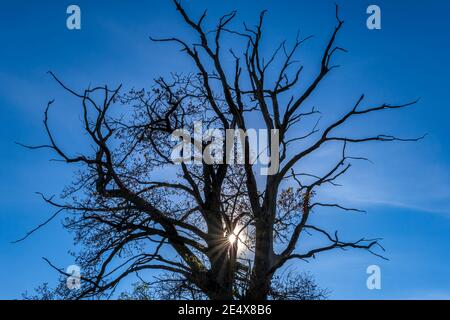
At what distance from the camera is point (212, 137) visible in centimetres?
1360

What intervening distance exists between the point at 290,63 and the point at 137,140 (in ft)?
15.2

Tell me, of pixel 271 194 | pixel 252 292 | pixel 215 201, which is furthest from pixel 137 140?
pixel 252 292

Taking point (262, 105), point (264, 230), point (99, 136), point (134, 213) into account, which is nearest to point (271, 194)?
point (264, 230)

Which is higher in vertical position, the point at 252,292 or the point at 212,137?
the point at 212,137

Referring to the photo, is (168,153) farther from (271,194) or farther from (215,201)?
(271,194)

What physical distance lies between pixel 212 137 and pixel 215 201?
1796 mm
